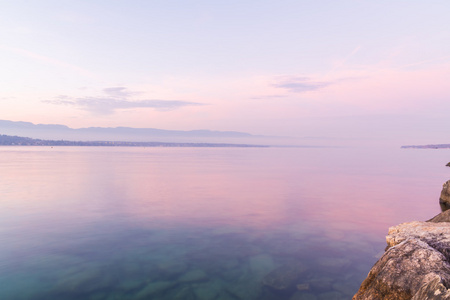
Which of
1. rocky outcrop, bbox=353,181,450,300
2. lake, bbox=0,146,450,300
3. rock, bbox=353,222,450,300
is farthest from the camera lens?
lake, bbox=0,146,450,300

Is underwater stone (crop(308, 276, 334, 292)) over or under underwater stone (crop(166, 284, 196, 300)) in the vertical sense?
under

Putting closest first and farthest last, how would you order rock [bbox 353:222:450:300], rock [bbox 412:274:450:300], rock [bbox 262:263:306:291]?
1. rock [bbox 412:274:450:300]
2. rock [bbox 353:222:450:300]
3. rock [bbox 262:263:306:291]

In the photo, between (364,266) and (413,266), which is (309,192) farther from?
(413,266)

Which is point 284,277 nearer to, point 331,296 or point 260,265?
point 260,265

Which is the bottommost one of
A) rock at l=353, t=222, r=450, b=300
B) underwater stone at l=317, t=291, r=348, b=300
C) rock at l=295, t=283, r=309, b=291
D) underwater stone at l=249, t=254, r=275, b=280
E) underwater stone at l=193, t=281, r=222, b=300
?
underwater stone at l=317, t=291, r=348, b=300

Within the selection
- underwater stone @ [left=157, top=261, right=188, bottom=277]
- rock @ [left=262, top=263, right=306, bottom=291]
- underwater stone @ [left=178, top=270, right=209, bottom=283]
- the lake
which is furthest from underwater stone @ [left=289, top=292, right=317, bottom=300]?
underwater stone @ [left=157, top=261, right=188, bottom=277]

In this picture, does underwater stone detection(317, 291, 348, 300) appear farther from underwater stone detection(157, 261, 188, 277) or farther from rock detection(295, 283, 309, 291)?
underwater stone detection(157, 261, 188, 277)

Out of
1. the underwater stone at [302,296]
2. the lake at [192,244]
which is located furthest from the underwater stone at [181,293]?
the underwater stone at [302,296]

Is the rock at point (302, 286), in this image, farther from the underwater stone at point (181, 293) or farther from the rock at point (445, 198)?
the rock at point (445, 198)

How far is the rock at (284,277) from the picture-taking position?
1366cm

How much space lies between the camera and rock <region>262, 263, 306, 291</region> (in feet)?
44.8

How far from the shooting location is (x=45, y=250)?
18172 mm

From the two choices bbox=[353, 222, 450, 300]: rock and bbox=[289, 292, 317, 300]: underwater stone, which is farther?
bbox=[289, 292, 317, 300]: underwater stone

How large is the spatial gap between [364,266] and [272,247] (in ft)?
18.0
